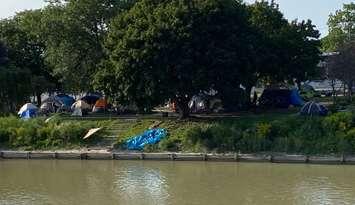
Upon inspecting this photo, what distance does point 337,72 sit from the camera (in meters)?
48.3

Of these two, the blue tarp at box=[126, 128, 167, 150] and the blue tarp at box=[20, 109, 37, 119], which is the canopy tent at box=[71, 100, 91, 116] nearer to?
the blue tarp at box=[20, 109, 37, 119]

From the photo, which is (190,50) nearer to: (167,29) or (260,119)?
(167,29)

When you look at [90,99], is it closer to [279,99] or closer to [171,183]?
[279,99]

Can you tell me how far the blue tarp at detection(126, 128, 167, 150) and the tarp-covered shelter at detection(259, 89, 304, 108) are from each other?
37.3 ft

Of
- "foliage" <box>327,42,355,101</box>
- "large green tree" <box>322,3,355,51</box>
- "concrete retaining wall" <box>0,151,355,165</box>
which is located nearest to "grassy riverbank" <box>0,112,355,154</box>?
"concrete retaining wall" <box>0,151,355,165</box>

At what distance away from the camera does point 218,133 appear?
38.4 metres

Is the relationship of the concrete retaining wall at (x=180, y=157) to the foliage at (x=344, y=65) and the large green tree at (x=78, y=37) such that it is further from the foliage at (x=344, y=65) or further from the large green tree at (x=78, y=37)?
the foliage at (x=344, y=65)

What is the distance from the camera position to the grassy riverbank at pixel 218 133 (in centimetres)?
3712

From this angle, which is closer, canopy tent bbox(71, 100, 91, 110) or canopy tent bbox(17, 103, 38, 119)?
canopy tent bbox(17, 103, 38, 119)

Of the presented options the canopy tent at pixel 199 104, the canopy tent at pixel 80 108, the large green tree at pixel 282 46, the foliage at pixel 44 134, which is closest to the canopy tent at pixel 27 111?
the canopy tent at pixel 80 108

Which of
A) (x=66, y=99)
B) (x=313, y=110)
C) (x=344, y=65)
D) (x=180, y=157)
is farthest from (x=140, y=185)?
(x=66, y=99)

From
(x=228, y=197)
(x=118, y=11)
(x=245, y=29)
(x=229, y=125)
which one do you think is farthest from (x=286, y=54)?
(x=228, y=197)

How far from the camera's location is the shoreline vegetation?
3712 cm

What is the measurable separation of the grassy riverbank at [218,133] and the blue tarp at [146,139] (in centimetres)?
48
